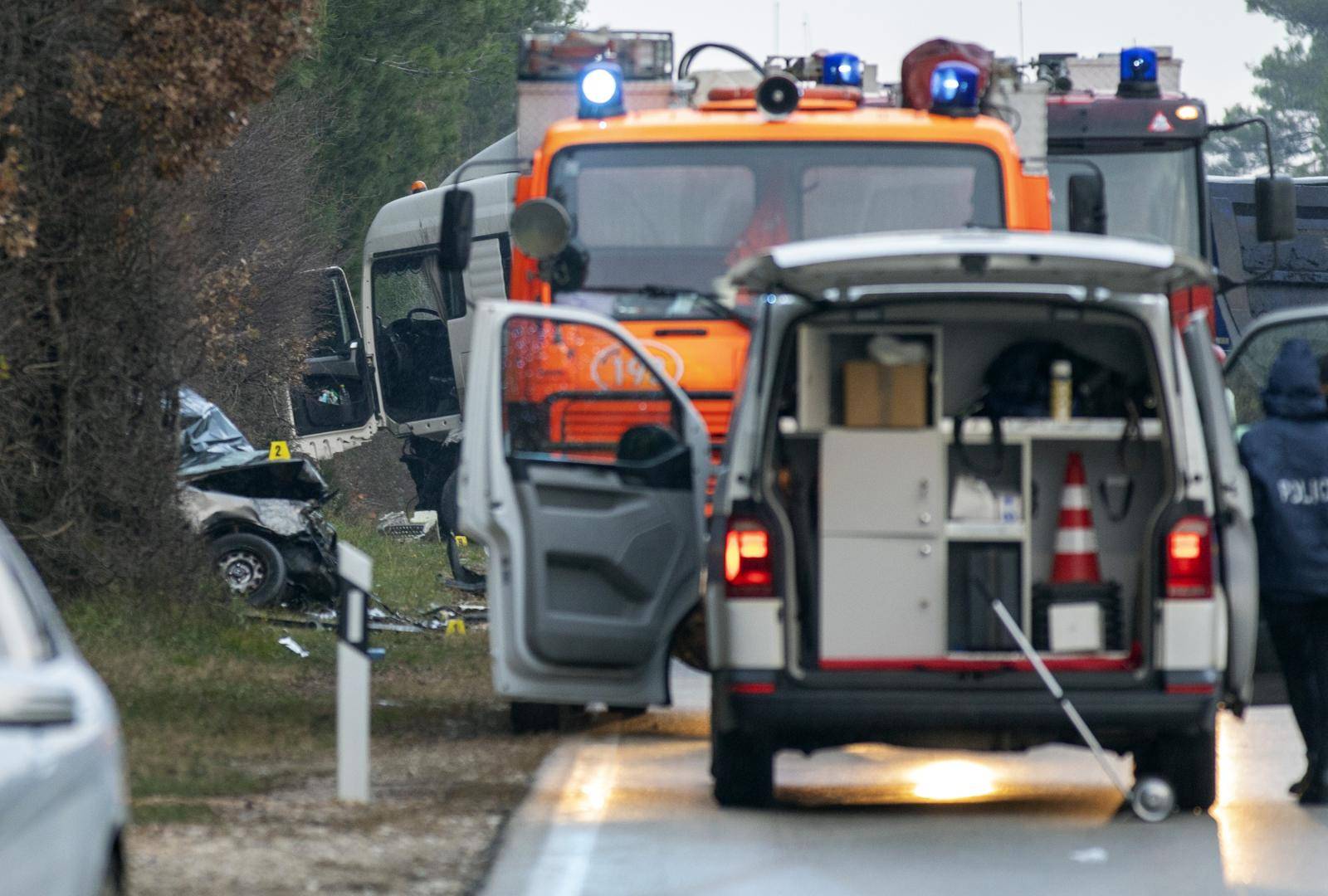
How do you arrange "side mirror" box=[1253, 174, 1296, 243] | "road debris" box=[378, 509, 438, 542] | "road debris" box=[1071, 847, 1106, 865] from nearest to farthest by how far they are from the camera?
"road debris" box=[1071, 847, 1106, 865] < "side mirror" box=[1253, 174, 1296, 243] < "road debris" box=[378, 509, 438, 542]

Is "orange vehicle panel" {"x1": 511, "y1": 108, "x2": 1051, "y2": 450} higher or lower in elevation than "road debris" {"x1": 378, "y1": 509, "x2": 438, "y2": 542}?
higher

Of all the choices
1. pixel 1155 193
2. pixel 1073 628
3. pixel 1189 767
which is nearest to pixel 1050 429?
pixel 1073 628

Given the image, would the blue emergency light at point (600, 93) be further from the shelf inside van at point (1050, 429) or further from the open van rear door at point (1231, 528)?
the open van rear door at point (1231, 528)

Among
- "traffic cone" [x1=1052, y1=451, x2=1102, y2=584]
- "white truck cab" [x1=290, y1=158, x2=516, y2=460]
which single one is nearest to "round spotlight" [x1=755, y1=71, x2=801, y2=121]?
"traffic cone" [x1=1052, y1=451, x2=1102, y2=584]

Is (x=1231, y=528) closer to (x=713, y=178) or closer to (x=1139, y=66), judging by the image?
(x=713, y=178)

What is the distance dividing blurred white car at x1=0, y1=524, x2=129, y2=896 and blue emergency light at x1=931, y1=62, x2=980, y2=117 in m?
7.66

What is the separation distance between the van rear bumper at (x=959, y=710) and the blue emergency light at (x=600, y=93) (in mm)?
4905

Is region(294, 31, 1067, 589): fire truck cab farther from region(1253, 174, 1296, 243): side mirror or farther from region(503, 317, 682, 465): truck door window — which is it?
region(1253, 174, 1296, 243): side mirror

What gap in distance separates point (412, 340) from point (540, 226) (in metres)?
14.8

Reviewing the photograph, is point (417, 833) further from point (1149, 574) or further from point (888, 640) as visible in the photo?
point (1149, 574)

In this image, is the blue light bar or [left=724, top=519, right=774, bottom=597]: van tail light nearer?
[left=724, top=519, right=774, bottom=597]: van tail light

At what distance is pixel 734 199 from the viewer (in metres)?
12.0

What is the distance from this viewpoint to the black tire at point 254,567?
55.7 feet

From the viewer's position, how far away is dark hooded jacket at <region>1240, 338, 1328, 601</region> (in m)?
9.09
